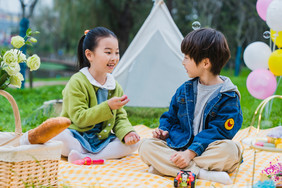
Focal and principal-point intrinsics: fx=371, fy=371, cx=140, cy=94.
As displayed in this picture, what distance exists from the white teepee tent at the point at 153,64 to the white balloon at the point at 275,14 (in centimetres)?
141

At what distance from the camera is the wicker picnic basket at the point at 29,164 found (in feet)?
5.74

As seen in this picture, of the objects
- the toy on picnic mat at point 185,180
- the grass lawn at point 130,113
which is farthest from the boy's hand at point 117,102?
the grass lawn at point 130,113

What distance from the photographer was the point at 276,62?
9.99 ft

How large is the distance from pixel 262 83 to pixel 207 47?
1.14 m

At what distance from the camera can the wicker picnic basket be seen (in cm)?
175

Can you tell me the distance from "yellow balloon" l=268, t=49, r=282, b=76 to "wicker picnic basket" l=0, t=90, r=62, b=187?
6.42 feet

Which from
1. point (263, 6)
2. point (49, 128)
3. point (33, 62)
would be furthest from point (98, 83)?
point (263, 6)

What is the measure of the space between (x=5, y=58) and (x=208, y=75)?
1205mm

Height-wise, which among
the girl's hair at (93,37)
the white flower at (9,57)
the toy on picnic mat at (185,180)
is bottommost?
the toy on picnic mat at (185,180)

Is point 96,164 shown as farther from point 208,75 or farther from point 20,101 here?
point 20,101

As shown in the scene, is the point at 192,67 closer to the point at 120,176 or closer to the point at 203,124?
the point at 203,124

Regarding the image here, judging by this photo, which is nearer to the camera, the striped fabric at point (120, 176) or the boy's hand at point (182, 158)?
the striped fabric at point (120, 176)

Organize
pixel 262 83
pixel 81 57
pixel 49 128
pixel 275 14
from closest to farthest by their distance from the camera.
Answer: pixel 49 128, pixel 81 57, pixel 275 14, pixel 262 83

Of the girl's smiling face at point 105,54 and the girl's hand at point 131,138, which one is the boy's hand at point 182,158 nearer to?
the girl's hand at point 131,138
